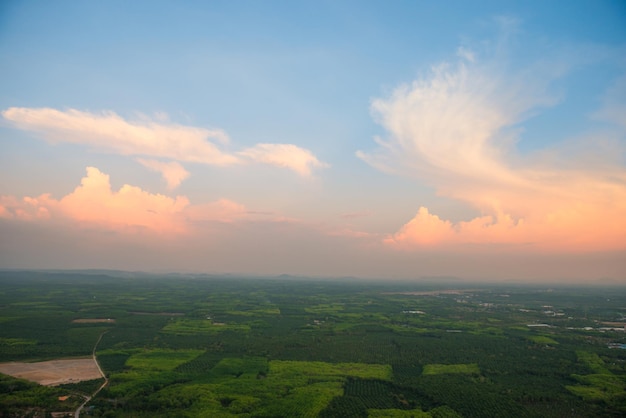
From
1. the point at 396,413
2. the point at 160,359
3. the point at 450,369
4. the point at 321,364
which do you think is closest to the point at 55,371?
the point at 160,359

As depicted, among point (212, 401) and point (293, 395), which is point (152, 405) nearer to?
point (212, 401)

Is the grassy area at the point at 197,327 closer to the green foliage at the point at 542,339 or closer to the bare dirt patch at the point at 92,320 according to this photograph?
the bare dirt patch at the point at 92,320

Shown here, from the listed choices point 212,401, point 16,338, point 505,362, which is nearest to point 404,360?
point 505,362

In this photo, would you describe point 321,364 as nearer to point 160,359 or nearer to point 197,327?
point 160,359

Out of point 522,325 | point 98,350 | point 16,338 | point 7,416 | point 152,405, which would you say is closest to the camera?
point 7,416

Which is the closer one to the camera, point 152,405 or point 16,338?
point 152,405

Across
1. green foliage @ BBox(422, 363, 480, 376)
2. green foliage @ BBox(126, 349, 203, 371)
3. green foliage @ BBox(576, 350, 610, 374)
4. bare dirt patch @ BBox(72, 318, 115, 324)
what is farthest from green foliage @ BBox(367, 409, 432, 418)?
bare dirt patch @ BBox(72, 318, 115, 324)

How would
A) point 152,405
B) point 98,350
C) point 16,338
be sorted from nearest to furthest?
point 152,405 < point 98,350 < point 16,338
